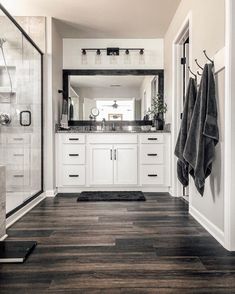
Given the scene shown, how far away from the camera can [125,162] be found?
427 cm

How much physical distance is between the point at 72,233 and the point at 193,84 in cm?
171

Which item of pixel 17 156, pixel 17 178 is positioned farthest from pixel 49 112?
pixel 17 178

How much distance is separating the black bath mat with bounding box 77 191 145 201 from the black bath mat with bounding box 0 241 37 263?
5.36ft

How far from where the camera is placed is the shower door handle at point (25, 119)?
11.6 feet

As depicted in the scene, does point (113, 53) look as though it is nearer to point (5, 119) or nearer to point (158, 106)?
point (158, 106)

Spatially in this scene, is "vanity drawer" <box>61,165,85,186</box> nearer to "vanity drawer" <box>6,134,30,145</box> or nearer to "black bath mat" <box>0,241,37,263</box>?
"vanity drawer" <box>6,134,30,145</box>

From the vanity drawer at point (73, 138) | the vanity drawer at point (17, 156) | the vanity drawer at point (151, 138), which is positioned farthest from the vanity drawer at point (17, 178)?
the vanity drawer at point (151, 138)

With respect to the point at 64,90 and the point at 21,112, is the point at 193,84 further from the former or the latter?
the point at 64,90

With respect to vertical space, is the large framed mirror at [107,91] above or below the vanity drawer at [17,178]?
above

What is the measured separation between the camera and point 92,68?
484 cm

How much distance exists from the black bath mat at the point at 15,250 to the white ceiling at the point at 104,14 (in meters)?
2.78

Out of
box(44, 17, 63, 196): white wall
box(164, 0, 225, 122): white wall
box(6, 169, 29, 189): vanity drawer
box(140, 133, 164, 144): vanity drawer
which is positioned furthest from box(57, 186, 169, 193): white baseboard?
box(164, 0, 225, 122): white wall

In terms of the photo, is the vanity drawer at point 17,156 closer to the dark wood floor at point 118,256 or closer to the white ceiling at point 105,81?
the dark wood floor at point 118,256

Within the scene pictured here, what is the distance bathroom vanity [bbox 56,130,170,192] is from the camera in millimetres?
4230
